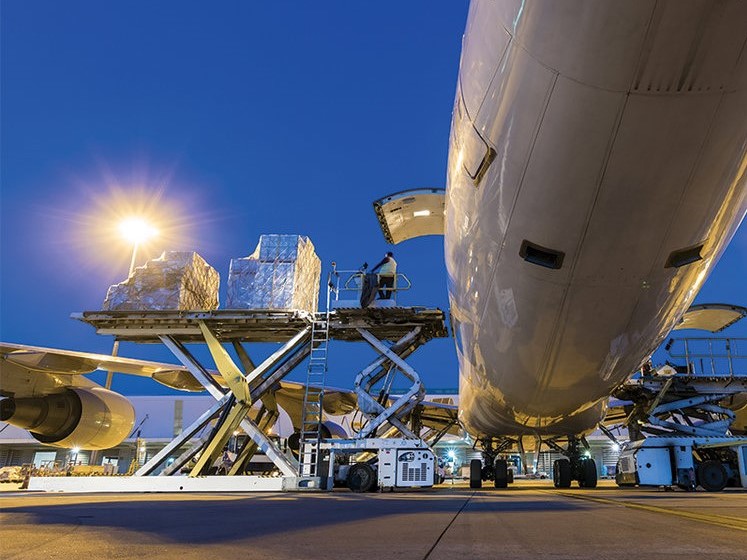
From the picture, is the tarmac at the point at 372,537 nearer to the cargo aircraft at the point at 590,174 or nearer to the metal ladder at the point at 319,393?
the cargo aircraft at the point at 590,174

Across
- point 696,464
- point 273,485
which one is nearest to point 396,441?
point 273,485

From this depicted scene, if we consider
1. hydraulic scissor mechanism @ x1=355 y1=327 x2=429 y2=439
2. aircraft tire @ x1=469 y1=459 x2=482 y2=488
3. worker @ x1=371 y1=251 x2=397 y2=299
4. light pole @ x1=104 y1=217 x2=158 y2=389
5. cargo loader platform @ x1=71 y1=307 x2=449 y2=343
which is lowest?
aircraft tire @ x1=469 y1=459 x2=482 y2=488

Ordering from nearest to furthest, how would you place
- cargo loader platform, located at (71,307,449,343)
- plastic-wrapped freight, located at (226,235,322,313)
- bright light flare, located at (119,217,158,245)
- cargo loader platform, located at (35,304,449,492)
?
cargo loader platform, located at (35,304,449,492) < cargo loader platform, located at (71,307,449,343) < plastic-wrapped freight, located at (226,235,322,313) < bright light flare, located at (119,217,158,245)

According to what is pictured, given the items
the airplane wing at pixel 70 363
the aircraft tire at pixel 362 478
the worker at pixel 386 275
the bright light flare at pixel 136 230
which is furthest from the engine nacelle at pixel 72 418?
the bright light flare at pixel 136 230

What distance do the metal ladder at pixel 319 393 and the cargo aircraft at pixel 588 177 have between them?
5524 millimetres

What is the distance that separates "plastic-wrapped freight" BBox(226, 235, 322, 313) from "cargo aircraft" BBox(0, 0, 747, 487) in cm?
673

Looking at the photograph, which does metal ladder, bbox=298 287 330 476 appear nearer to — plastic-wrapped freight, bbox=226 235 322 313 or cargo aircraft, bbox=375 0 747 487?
plastic-wrapped freight, bbox=226 235 322 313

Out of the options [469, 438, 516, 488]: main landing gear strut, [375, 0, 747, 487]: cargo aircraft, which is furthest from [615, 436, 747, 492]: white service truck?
[469, 438, 516, 488]: main landing gear strut

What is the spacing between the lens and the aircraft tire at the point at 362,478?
10578 mm

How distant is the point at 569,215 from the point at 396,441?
702 cm

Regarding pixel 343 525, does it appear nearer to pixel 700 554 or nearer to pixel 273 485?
pixel 700 554

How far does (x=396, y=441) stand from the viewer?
1045 cm

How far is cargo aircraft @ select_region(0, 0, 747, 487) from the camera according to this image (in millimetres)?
3400

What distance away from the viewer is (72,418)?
1171 cm
